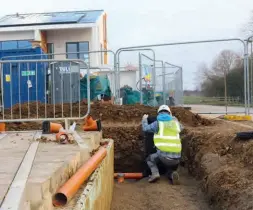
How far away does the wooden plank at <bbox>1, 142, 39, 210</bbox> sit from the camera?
2375mm

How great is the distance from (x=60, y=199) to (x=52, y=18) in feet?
93.5

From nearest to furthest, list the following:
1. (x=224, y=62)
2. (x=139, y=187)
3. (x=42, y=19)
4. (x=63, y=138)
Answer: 1. (x=63, y=138)
2. (x=139, y=187)
3. (x=224, y=62)
4. (x=42, y=19)

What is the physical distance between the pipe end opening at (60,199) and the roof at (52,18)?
84.1 feet

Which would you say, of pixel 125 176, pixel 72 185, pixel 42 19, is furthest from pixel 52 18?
pixel 72 185

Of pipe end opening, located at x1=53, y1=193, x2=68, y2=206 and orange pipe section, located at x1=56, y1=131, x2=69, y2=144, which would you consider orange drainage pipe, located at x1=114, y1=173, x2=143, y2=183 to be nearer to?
orange pipe section, located at x1=56, y1=131, x2=69, y2=144

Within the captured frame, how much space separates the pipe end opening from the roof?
25.6m

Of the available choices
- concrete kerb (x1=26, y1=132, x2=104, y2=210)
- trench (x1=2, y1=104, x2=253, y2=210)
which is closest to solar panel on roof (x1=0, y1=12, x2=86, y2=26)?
trench (x1=2, y1=104, x2=253, y2=210)

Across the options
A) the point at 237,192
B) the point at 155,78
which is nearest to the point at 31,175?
the point at 237,192

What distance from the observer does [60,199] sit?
318cm

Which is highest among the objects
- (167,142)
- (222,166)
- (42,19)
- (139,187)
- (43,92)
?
(42,19)

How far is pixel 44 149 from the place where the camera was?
473cm

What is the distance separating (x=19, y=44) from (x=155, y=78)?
16022 mm

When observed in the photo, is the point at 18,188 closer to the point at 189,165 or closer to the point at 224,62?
A: the point at 189,165

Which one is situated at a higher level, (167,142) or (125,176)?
(167,142)
